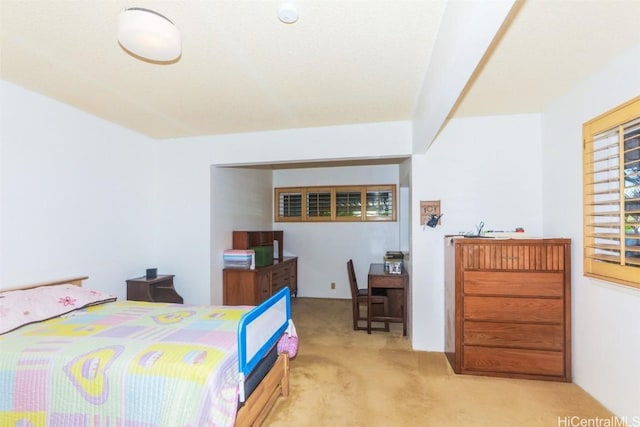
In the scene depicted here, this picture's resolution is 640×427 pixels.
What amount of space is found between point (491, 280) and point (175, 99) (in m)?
3.10

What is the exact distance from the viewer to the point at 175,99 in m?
2.72

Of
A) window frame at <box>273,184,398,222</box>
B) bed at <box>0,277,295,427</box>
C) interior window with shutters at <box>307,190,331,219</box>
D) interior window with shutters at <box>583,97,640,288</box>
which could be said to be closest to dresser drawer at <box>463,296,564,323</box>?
interior window with shutters at <box>583,97,640,288</box>

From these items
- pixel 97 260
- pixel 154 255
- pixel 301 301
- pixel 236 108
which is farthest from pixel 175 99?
pixel 301 301

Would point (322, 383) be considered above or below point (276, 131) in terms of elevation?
below

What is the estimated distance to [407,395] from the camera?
2428mm

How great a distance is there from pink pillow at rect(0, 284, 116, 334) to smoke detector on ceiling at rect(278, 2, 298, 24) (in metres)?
2.49

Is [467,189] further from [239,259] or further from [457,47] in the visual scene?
[239,259]

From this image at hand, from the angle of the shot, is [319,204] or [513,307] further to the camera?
[319,204]

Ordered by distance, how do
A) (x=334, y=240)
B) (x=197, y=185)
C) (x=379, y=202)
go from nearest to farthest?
(x=197, y=185) → (x=379, y=202) → (x=334, y=240)

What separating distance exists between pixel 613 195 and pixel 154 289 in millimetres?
4260

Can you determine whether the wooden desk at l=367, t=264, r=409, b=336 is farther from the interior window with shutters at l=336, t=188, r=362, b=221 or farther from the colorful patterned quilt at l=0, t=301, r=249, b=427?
the colorful patterned quilt at l=0, t=301, r=249, b=427

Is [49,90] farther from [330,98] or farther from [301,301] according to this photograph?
[301,301]

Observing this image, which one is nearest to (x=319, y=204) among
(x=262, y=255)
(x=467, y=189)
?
(x=262, y=255)

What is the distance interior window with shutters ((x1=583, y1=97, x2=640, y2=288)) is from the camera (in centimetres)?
193
